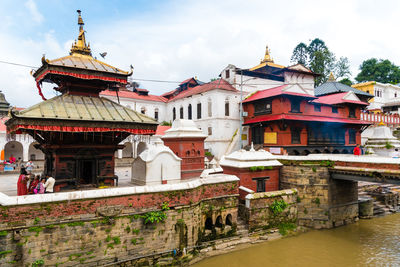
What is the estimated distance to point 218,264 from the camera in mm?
11664

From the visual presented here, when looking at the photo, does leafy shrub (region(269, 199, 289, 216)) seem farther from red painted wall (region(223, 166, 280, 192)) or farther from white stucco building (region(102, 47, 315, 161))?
white stucco building (region(102, 47, 315, 161))

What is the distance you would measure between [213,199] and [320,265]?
5669mm

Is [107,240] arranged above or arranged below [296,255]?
above

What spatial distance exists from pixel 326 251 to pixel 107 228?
35.3ft

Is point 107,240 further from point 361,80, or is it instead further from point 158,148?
point 361,80

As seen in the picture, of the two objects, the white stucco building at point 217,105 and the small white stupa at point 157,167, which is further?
the white stucco building at point 217,105

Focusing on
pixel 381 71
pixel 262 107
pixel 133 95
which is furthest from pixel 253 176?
pixel 381 71

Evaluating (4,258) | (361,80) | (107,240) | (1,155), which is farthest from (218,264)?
(361,80)

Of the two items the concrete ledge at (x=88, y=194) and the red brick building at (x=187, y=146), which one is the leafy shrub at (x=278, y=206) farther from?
the red brick building at (x=187, y=146)

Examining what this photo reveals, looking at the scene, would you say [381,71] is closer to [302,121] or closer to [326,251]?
[302,121]

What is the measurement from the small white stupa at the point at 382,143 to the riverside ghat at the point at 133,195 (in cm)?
1600

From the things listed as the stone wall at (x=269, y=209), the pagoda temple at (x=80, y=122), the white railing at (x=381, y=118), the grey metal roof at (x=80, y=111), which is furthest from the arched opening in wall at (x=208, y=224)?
the white railing at (x=381, y=118)

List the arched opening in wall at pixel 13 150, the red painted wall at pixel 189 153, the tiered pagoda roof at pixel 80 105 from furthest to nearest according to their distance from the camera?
the arched opening in wall at pixel 13 150, the red painted wall at pixel 189 153, the tiered pagoda roof at pixel 80 105

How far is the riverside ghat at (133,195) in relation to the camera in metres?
9.38
